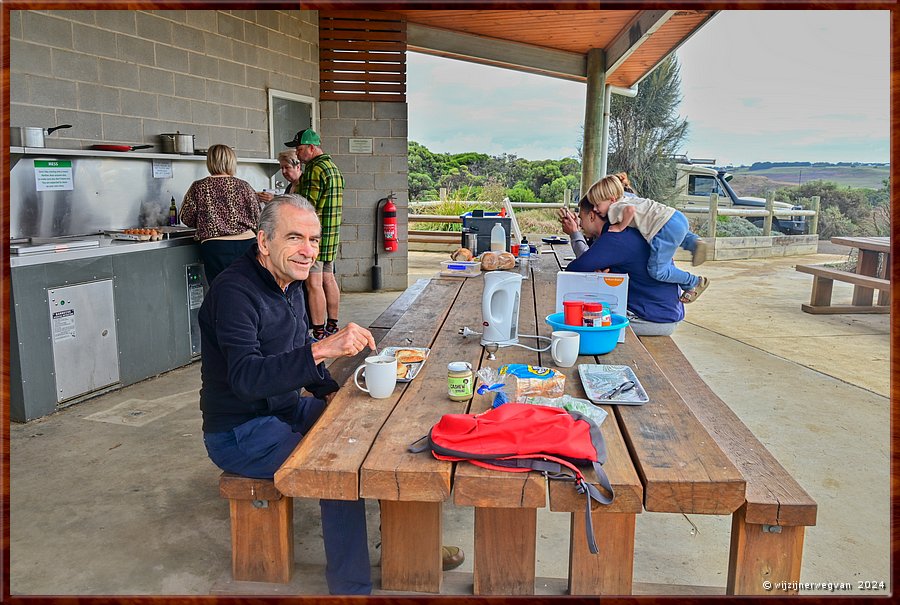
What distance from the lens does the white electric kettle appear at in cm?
252

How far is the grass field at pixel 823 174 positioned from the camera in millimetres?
17734

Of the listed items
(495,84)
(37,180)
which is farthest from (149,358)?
(495,84)

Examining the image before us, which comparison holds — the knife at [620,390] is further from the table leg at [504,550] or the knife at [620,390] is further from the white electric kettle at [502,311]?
the white electric kettle at [502,311]

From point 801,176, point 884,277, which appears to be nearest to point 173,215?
point 884,277

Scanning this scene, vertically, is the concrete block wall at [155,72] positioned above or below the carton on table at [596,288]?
above

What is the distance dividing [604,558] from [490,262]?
274 centimetres

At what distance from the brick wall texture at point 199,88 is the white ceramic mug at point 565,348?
2960mm

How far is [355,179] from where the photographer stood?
8336 mm

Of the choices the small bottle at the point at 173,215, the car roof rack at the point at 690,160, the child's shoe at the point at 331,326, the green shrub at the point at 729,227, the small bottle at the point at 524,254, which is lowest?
the child's shoe at the point at 331,326

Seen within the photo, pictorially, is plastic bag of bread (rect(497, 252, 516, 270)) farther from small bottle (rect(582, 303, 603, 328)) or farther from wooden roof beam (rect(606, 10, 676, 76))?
wooden roof beam (rect(606, 10, 676, 76))

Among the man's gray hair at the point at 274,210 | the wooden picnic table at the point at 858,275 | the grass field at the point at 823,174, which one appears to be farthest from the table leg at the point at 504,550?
the grass field at the point at 823,174

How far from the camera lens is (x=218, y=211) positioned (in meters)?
5.07

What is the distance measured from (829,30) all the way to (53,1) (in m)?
11.0

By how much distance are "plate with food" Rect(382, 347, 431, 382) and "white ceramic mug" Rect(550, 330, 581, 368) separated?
444mm
